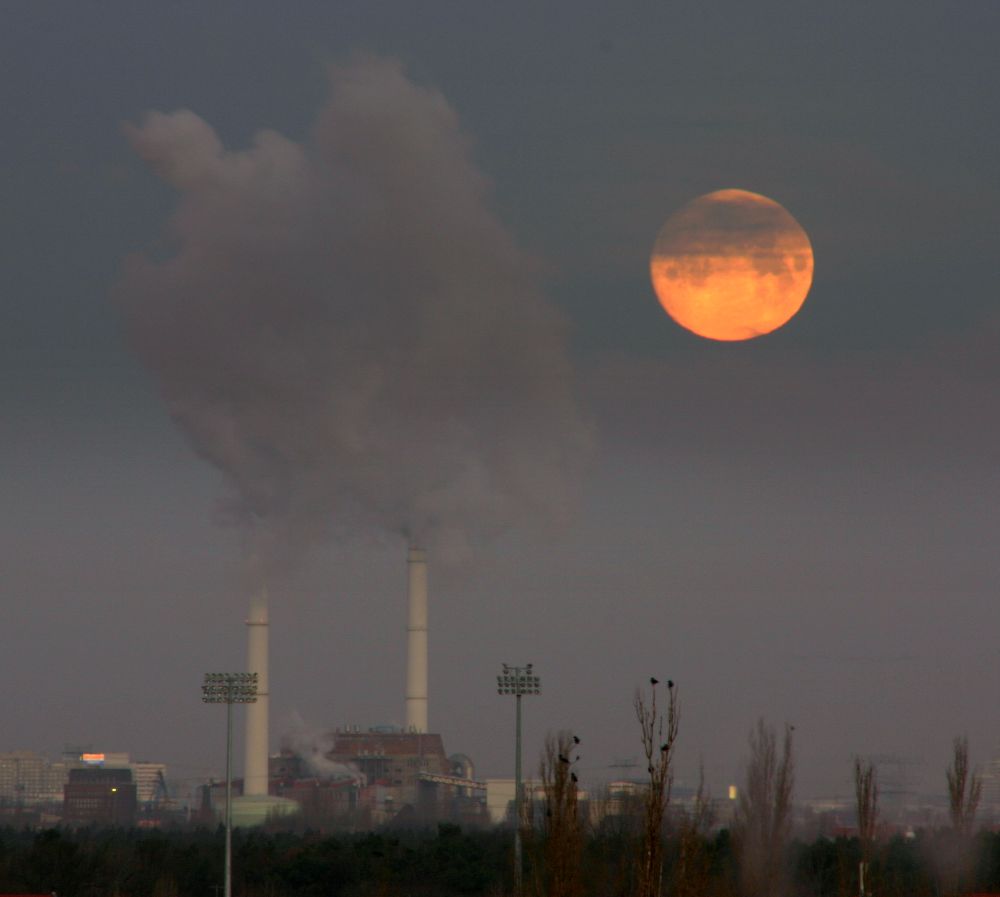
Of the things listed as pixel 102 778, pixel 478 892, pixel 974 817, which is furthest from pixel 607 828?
pixel 102 778

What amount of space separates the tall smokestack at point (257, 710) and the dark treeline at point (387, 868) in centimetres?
2746

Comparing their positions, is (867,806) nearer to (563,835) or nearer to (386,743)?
(563,835)

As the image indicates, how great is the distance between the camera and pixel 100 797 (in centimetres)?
13500

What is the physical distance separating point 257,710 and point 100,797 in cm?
4340

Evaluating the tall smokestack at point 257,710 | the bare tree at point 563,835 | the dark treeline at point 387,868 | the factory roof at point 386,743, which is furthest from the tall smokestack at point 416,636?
the bare tree at point 563,835

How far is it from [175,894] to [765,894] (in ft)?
62.1

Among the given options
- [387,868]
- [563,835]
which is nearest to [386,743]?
[387,868]

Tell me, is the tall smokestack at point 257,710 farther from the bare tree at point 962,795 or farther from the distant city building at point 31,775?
the distant city building at point 31,775

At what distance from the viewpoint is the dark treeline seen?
4931cm

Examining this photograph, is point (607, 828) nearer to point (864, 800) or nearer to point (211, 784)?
point (864, 800)

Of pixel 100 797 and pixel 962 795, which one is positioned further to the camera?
pixel 100 797

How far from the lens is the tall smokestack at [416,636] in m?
100

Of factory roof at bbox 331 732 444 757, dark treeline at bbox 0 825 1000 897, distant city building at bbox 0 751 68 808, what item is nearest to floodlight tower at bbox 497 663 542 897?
dark treeline at bbox 0 825 1000 897

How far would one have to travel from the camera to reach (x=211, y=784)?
13100cm
